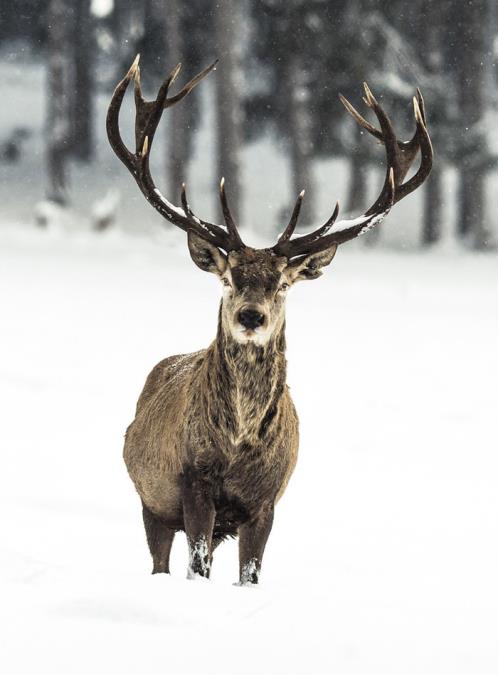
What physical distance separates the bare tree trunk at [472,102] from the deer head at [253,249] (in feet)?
68.9

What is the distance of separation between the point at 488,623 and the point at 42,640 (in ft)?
6.89

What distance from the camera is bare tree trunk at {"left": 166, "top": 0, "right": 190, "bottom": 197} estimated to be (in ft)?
85.7

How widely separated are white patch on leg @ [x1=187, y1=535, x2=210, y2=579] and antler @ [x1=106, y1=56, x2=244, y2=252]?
4.33 feet

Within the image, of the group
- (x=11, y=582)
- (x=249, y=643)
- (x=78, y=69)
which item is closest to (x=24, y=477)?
(x=11, y=582)

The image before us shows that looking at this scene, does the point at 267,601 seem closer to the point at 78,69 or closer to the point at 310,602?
the point at 310,602

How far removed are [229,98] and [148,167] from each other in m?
19.7

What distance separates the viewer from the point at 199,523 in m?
5.65

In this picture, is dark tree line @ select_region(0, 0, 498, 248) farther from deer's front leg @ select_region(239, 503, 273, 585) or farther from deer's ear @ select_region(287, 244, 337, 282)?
deer's front leg @ select_region(239, 503, 273, 585)

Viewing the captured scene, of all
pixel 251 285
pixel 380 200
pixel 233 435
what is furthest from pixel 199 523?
pixel 380 200

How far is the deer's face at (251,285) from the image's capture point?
220 inches

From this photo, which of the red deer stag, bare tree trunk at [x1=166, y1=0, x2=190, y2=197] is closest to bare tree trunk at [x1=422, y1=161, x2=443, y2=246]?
bare tree trunk at [x1=166, y1=0, x2=190, y2=197]

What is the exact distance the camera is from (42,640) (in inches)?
176

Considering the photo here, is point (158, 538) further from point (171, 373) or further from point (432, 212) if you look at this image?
point (432, 212)

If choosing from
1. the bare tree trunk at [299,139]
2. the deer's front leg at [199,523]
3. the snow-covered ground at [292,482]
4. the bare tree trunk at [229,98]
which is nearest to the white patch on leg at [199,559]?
the deer's front leg at [199,523]
